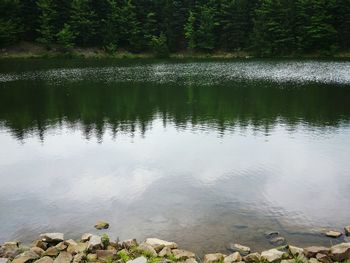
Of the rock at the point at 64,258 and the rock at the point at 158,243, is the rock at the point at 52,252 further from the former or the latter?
the rock at the point at 158,243

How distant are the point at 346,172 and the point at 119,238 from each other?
31.1 ft

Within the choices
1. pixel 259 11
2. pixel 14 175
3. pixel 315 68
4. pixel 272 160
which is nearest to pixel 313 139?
pixel 272 160

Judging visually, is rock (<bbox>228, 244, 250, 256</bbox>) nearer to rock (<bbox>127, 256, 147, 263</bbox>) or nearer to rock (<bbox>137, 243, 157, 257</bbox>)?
rock (<bbox>137, 243, 157, 257</bbox>)

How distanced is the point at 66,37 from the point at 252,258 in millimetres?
67609

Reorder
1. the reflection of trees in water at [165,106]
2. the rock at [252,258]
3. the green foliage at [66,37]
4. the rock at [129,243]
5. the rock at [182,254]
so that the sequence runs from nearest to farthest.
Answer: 1. the rock at [252,258]
2. the rock at [182,254]
3. the rock at [129,243]
4. the reflection of trees in water at [165,106]
5. the green foliage at [66,37]

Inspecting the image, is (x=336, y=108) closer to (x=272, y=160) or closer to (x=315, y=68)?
(x=272, y=160)

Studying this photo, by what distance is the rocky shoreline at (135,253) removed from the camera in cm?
920

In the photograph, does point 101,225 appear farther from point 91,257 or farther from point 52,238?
point 91,257

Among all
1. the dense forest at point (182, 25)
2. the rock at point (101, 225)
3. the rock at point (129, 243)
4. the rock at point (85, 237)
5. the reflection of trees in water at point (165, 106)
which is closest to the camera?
the rock at point (129, 243)

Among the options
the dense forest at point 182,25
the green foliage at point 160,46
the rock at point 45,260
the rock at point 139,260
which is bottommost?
the rock at point 45,260

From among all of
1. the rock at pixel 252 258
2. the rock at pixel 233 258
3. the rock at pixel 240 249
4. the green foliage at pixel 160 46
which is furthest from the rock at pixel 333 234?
the green foliage at pixel 160 46

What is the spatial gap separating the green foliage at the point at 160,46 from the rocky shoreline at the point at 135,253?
64532mm

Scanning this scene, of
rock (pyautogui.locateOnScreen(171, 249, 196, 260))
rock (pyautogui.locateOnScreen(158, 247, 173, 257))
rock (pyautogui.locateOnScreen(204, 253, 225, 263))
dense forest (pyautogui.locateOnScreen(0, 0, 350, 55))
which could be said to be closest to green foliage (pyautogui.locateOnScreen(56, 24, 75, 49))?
dense forest (pyautogui.locateOnScreen(0, 0, 350, 55))

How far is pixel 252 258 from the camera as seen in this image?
927cm
